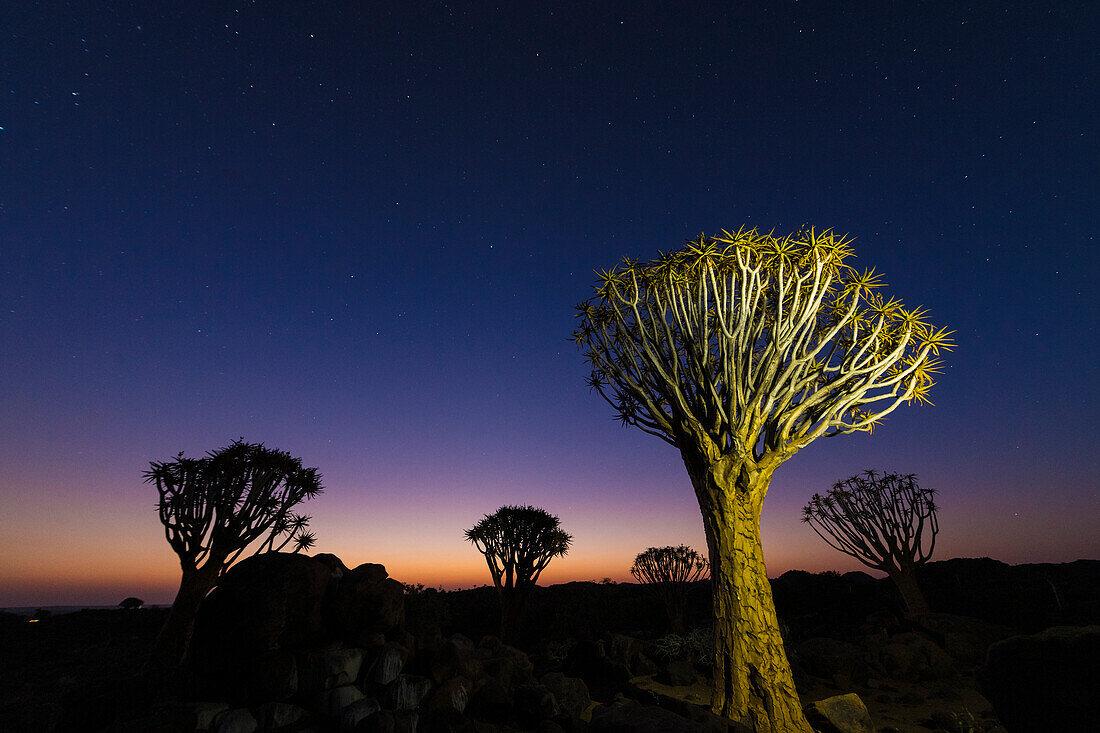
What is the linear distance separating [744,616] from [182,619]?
1248cm

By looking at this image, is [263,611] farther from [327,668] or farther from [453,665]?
[453,665]

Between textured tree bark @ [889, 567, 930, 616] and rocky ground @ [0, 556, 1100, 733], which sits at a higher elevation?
textured tree bark @ [889, 567, 930, 616]

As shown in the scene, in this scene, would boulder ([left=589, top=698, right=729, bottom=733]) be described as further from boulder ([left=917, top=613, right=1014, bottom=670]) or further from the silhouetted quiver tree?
boulder ([left=917, top=613, right=1014, bottom=670])

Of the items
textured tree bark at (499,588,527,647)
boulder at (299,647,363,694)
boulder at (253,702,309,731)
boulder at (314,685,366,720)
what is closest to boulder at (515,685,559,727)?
boulder at (314,685,366,720)

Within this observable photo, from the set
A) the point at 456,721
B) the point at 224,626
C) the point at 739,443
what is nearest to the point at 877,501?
the point at 739,443

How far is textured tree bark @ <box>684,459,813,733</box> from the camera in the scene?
6.98 meters

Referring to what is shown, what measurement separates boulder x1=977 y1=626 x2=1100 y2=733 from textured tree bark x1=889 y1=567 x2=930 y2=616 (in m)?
10.6

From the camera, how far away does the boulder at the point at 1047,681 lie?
19.4 ft

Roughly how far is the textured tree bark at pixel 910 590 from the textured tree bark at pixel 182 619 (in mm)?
Answer: 20242

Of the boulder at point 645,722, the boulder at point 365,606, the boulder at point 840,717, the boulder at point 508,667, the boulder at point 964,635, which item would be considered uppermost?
the boulder at point 365,606

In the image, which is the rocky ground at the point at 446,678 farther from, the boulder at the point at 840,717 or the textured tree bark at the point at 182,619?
the textured tree bark at the point at 182,619

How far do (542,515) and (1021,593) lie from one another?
21331 millimetres

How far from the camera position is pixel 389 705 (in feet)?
27.0

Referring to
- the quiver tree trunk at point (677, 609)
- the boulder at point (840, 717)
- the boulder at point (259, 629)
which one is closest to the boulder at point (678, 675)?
the boulder at point (840, 717)
